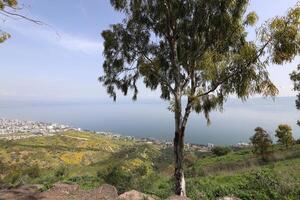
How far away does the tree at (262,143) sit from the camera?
101 feet

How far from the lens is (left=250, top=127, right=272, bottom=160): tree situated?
30791 mm

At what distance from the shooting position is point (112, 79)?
15.0 meters

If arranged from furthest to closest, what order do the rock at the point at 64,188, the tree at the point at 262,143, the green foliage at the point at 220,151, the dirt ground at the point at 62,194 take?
the green foliage at the point at 220,151, the tree at the point at 262,143, the rock at the point at 64,188, the dirt ground at the point at 62,194

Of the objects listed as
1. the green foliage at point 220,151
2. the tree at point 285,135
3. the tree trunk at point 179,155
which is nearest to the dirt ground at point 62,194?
the tree trunk at point 179,155

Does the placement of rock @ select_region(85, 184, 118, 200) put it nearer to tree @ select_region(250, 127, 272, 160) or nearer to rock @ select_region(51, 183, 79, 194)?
rock @ select_region(51, 183, 79, 194)

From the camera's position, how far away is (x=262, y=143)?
30938mm

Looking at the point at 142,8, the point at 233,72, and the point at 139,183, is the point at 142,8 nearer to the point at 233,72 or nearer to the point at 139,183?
the point at 233,72

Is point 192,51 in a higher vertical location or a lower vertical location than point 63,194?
higher

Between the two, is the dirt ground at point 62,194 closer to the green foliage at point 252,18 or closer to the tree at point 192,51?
the tree at point 192,51

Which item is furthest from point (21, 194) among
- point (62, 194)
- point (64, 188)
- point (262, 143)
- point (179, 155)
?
point (262, 143)

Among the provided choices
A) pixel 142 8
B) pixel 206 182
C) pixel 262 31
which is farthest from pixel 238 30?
pixel 206 182

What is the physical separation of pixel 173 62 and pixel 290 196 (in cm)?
666

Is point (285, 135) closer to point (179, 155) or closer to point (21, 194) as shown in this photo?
point (179, 155)

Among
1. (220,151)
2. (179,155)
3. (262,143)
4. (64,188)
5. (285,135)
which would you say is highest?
(285,135)
